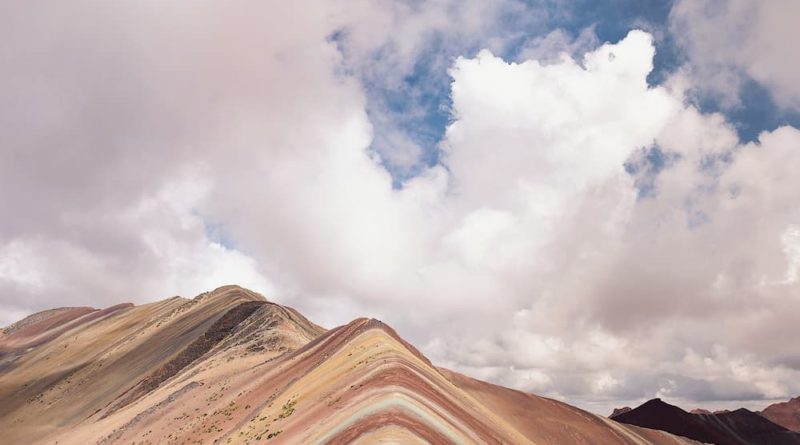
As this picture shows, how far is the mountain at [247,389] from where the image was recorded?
3134 centimetres

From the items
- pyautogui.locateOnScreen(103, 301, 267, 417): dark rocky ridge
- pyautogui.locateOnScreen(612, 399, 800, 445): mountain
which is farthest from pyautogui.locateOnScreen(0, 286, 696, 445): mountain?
pyautogui.locateOnScreen(612, 399, 800, 445): mountain

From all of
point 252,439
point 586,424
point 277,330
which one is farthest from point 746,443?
point 252,439

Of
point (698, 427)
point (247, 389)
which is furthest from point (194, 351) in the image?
point (698, 427)

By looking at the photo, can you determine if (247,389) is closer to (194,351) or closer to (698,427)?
(194,351)

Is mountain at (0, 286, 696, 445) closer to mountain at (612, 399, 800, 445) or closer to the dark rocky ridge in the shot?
the dark rocky ridge

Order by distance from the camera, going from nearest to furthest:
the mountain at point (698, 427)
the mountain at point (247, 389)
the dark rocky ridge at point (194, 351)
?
the mountain at point (247, 389) < the dark rocky ridge at point (194, 351) < the mountain at point (698, 427)

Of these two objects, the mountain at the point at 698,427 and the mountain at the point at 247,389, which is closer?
the mountain at the point at 247,389

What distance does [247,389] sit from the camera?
53.4 meters

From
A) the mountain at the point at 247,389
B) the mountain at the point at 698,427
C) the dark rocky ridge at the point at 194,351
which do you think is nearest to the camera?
the mountain at the point at 247,389

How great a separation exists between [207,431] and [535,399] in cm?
5611

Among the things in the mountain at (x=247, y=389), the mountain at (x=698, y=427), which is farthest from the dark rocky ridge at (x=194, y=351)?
the mountain at (x=698, y=427)

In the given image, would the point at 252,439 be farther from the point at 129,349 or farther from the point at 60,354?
the point at 60,354

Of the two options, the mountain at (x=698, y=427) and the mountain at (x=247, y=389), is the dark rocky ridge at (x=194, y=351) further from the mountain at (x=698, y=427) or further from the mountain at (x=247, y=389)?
the mountain at (x=698, y=427)

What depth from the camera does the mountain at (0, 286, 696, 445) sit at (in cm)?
3134
